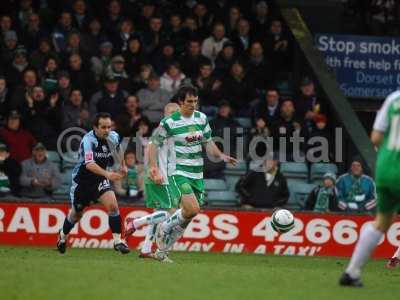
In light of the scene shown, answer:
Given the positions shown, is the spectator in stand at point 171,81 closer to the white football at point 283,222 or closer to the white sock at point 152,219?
the white football at point 283,222

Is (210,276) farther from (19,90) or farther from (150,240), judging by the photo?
(19,90)

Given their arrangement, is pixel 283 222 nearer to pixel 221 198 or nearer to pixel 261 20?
pixel 221 198

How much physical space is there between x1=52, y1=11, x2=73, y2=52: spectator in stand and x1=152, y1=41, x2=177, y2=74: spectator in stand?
173 centimetres

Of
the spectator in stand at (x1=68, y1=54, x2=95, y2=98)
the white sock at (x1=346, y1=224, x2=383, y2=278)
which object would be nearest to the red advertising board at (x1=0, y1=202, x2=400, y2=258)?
the spectator in stand at (x1=68, y1=54, x2=95, y2=98)

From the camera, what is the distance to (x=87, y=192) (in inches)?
569

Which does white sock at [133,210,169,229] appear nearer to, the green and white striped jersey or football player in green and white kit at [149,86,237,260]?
football player in green and white kit at [149,86,237,260]

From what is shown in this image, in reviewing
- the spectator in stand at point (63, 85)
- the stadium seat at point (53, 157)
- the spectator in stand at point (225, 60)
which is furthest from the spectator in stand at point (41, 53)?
the spectator in stand at point (225, 60)

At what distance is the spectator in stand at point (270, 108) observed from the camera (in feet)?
64.4

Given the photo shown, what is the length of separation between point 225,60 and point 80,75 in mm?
2979

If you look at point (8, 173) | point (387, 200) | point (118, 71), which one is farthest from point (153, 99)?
point (387, 200)

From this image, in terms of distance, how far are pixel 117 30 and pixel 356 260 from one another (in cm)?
1162

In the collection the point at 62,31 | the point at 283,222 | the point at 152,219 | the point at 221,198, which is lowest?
the point at 221,198

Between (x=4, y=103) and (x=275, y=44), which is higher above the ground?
(x=275, y=44)

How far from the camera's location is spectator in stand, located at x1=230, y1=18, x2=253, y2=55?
69.3 feet
